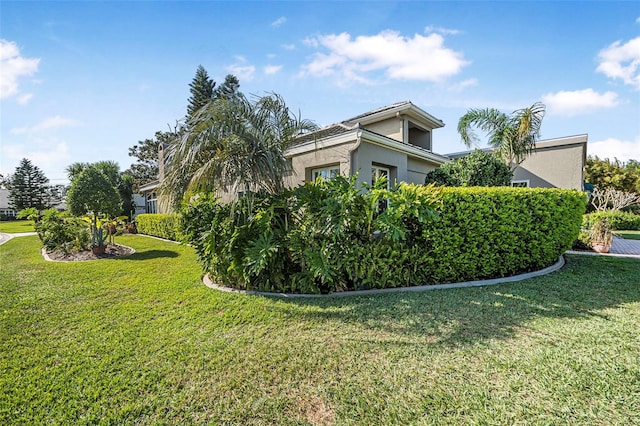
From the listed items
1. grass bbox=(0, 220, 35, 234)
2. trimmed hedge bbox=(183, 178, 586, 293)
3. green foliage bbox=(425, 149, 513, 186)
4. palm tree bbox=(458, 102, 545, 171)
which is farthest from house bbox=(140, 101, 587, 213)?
grass bbox=(0, 220, 35, 234)

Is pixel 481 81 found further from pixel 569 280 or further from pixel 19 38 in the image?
pixel 19 38

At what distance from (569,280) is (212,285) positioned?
860 centimetres

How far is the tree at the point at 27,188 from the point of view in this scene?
150 feet

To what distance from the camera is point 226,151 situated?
5.79 metres

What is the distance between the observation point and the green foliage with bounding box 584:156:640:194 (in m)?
22.8

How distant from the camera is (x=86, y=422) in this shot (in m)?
2.53

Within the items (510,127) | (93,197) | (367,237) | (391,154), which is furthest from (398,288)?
(93,197)

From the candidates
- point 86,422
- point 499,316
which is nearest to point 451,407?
point 499,316

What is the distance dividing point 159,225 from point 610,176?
36.4m

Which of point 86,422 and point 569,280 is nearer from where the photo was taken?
point 86,422

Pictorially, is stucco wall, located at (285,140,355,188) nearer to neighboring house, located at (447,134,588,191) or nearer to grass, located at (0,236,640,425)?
grass, located at (0,236,640,425)

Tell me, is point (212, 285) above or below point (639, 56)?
below

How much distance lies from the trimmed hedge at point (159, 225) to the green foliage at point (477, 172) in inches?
540

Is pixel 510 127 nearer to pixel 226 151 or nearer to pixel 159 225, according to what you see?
pixel 226 151
